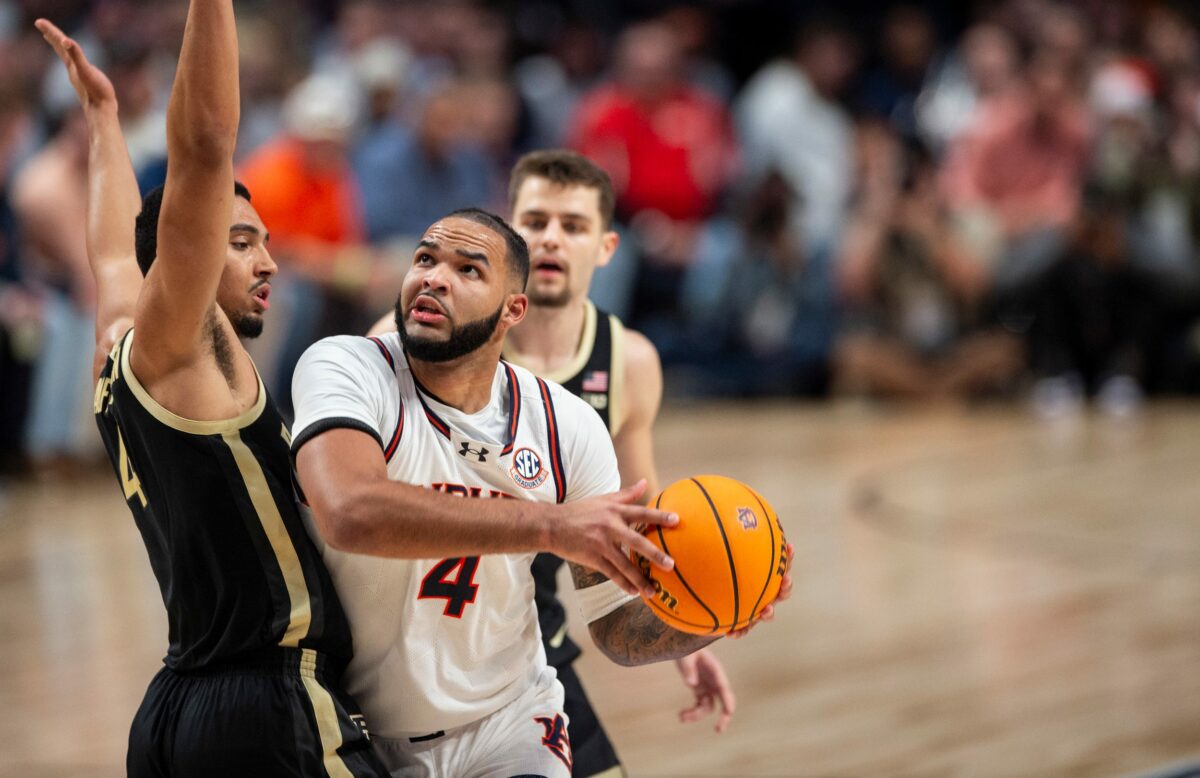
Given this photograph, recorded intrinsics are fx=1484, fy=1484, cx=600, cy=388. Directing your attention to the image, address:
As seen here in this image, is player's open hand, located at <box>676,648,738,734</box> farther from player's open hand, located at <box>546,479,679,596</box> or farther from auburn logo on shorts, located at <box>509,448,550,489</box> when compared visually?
player's open hand, located at <box>546,479,679,596</box>

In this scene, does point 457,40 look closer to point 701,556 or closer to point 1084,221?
point 1084,221

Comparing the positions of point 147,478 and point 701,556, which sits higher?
point 147,478

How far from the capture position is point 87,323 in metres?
10.3

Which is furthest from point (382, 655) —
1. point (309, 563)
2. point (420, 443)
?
point (420, 443)

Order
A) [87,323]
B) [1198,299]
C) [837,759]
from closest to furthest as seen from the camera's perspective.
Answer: [837,759] → [87,323] → [1198,299]

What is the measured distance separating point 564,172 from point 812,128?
9.98m

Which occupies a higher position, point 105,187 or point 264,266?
point 105,187

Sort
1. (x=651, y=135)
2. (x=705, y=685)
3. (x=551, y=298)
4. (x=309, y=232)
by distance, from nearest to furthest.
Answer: (x=705, y=685) → (x=551, y=298) → (x=309, y=232) → (x=651, y=135)

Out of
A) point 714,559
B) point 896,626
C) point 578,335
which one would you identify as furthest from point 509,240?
point 896,626

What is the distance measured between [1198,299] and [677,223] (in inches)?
184

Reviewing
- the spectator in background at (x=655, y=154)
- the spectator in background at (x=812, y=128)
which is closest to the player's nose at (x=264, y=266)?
the spectator in background at (x=655, y=154)

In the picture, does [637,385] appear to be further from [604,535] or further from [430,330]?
[604,535]

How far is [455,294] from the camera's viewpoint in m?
3.33

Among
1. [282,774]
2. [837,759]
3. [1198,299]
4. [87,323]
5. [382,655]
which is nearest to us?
[282,774]
